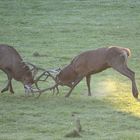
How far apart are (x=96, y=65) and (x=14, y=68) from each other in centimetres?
212

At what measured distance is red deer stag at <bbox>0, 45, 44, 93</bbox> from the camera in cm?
1867

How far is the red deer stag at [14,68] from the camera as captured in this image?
18.7 meters

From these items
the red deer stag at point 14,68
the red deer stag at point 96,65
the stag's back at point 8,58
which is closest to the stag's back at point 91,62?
the red deer stag at point 96,65

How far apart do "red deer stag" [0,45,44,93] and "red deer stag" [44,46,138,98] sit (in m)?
0.69

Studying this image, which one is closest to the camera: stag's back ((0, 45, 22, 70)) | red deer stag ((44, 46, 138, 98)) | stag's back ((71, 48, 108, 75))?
red deer stag ((44, 46, 138, 98))

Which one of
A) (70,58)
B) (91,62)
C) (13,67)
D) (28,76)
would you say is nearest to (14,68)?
(13,67)

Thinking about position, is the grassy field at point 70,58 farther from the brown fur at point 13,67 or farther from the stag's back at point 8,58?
the stag's back at point 8,58

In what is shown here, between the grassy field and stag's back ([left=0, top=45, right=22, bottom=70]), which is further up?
stag's back ([left=0, top=45, right=22, bottom=70])

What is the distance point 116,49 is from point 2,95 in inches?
123

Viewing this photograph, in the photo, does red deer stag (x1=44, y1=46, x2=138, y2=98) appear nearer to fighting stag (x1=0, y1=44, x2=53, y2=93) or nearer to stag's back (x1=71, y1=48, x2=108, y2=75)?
stag's back (x1=71, y1=48, x2=108, y2=75)

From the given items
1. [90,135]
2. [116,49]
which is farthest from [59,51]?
[90,135]

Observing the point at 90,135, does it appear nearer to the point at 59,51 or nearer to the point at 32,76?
the point at 32,76

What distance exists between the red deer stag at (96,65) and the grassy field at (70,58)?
0.40 metres

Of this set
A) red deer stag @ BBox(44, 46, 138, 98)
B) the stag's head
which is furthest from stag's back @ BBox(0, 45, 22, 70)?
red deer stag @ BBox(44, 46, 138, 98)
